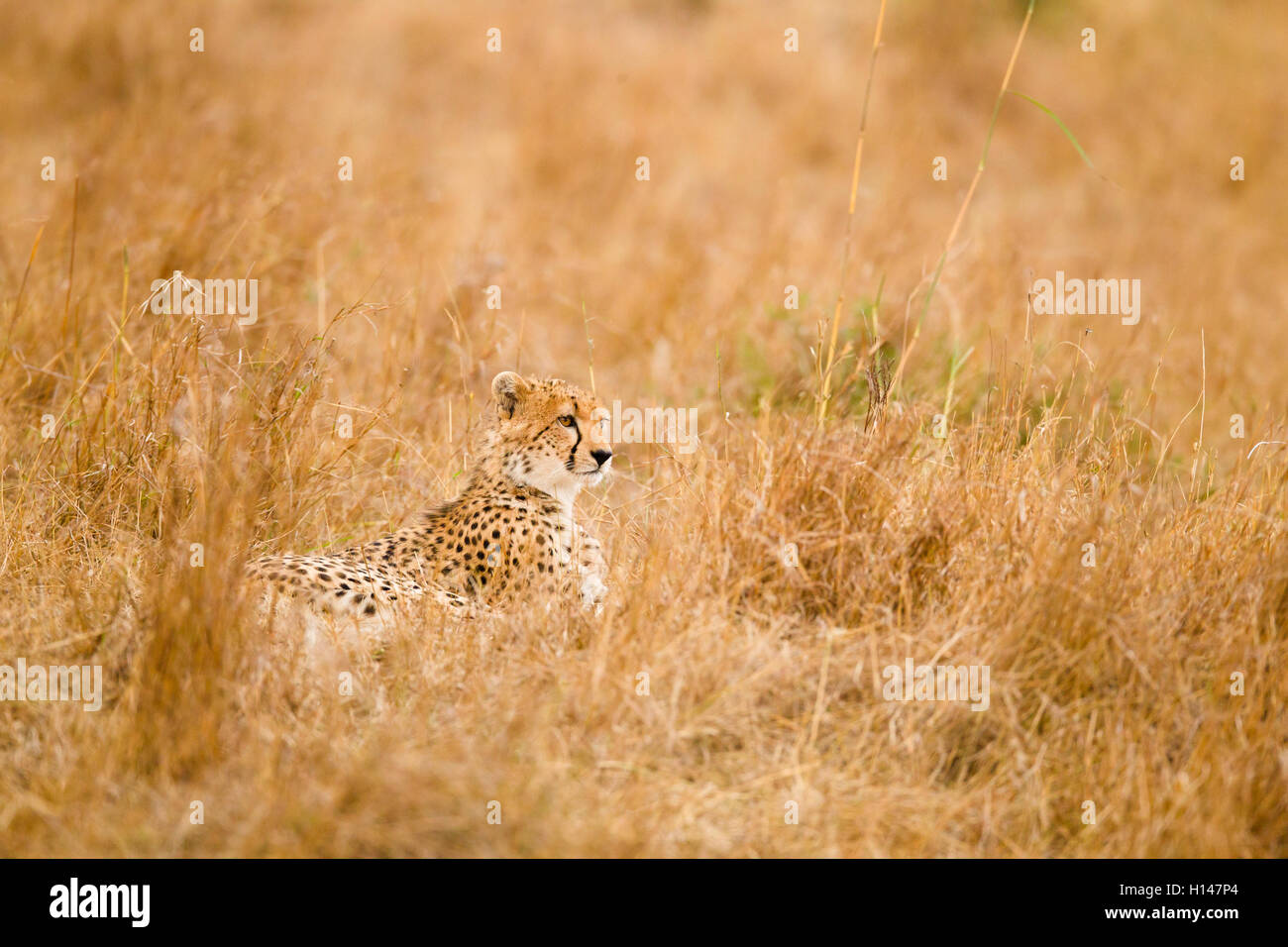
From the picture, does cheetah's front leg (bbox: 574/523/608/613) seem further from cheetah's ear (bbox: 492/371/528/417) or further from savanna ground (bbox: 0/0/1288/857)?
cheetah's ear (bbox: 492/371/528/417)

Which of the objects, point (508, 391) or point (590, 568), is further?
point (508, 391)

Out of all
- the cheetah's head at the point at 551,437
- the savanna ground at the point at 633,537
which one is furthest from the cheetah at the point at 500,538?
the savanna ground at the point at 633,537

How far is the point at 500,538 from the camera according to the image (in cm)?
348

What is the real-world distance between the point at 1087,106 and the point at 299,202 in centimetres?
705

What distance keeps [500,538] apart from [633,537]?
38 centimetres

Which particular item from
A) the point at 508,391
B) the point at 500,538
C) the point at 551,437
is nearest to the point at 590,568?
the point at 500,538

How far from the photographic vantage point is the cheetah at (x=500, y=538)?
3074 mm

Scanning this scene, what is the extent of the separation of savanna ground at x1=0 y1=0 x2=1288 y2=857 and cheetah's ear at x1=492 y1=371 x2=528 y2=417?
0.31m

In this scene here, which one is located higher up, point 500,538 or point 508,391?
point 508,391

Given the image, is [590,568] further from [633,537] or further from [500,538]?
[500,538]

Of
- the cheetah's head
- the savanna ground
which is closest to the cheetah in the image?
the cheetah's head

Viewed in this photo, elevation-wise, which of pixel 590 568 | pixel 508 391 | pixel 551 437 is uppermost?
pixel 508 391

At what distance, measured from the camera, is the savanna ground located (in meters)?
2.48
